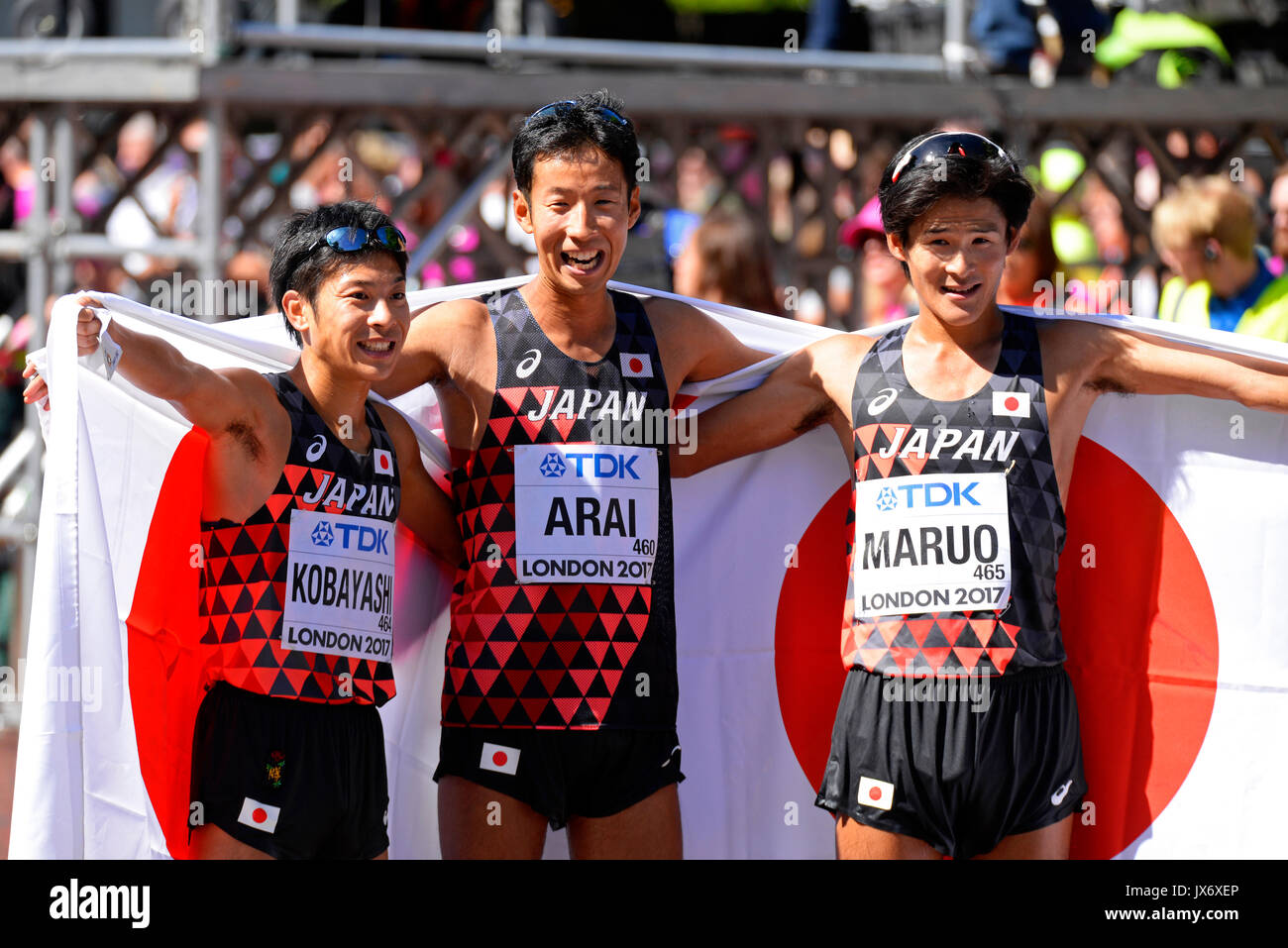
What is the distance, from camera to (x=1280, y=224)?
5.88 metres

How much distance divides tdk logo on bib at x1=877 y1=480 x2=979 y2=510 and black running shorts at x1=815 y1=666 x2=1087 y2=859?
411 mm

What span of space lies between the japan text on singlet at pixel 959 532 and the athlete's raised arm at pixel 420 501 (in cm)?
104

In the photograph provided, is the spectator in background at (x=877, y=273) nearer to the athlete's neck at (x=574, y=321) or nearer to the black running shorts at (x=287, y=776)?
the athlete's neck at (x=574, y=321)

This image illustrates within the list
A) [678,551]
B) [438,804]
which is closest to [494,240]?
[678,551]

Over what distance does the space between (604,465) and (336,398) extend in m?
0.66

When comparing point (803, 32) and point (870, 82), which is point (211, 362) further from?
point (803, 32)

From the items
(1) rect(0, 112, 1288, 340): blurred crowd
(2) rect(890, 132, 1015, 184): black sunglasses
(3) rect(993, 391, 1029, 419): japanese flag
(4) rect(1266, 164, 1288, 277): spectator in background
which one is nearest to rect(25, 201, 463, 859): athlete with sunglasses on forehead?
(2) rect(890, 132, 1015, 184): black sunglasses

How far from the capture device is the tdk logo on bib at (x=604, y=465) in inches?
147

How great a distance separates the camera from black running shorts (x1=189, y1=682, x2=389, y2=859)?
3492mm

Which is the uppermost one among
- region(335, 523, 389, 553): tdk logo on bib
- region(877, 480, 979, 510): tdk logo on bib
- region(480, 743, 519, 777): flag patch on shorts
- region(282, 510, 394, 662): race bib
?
region(877, 480, 979, 510): tdk logo on bib

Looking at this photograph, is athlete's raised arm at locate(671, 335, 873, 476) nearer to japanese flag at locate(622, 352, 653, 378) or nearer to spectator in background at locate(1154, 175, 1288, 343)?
japanese flag at locate(622, 352, 653, 378)

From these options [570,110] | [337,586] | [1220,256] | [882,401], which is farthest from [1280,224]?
[337,586]

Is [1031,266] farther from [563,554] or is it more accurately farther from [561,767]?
[561,767]

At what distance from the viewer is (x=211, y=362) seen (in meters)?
4.01
